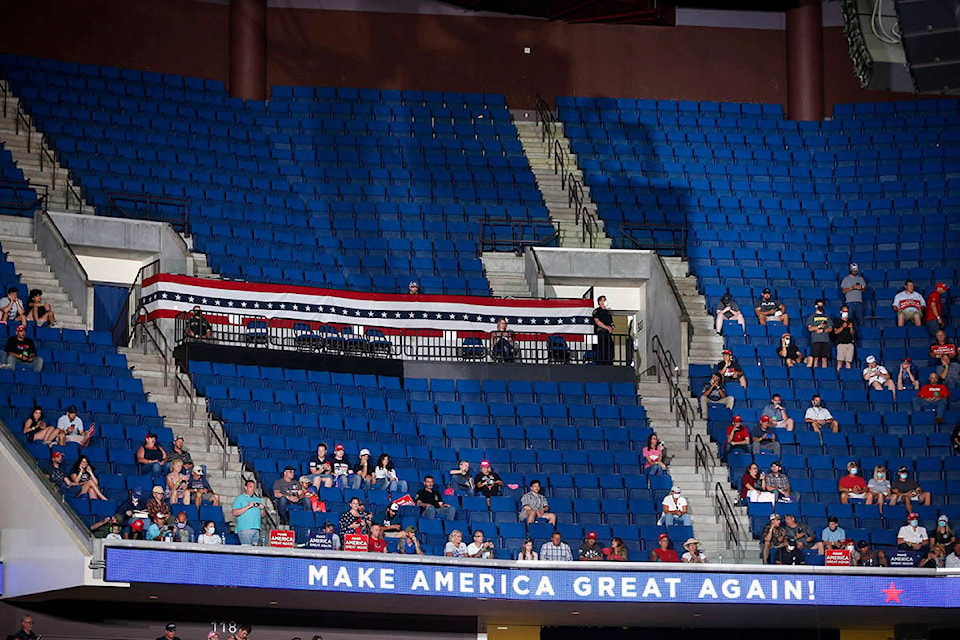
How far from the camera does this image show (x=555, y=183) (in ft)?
100

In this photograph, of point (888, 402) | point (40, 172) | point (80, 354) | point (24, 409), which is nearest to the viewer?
point (24, 409)

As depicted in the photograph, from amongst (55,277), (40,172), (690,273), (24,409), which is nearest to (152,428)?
(24,409)

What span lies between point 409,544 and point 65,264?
25.6 feet

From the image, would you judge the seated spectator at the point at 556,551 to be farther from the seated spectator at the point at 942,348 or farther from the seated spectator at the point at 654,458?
the seated spectator at the point at 942,348

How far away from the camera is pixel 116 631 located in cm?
2067

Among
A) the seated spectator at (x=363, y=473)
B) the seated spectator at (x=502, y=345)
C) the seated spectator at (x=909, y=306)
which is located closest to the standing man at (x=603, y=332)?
the seated spectator at (x=502, y=345)

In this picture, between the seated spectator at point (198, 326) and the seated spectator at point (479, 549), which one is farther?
the seated spectator at point (198, 326)

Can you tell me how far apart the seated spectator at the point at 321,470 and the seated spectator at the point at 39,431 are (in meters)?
3.03

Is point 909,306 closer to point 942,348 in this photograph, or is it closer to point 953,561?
point 942,348

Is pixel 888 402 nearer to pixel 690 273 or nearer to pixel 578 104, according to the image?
pixel 690 273

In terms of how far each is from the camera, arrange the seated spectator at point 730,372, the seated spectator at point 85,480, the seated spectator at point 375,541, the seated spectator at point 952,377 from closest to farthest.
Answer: the seated spectator at point 85,480
the seated spectator at point 375,541
the seated spectator at point 952,377
the seated spectator at point 730,372

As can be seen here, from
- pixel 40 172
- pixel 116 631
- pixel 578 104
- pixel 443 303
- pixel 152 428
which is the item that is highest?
pixel 578 104

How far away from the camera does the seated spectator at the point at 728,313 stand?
2667 centimetres

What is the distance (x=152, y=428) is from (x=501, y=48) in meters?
14.3
